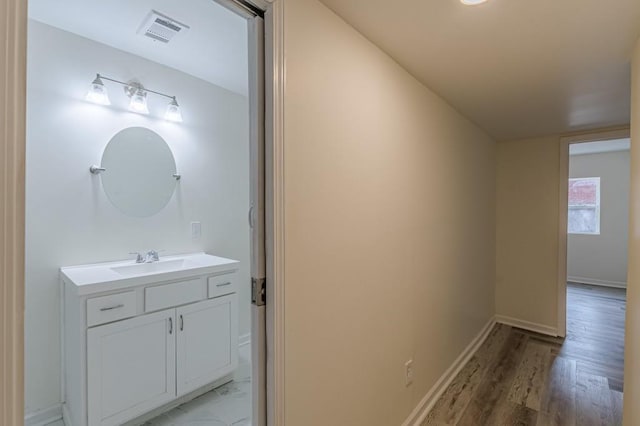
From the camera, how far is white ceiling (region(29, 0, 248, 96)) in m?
1.57

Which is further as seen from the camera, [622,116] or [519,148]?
[519,148]

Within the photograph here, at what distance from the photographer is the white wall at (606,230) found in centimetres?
514

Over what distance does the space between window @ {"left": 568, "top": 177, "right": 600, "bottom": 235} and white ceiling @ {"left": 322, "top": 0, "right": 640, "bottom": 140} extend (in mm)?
3979

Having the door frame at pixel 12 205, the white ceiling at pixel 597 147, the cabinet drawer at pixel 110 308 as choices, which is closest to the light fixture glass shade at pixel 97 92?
the cabinet drawer at pixel 110 308

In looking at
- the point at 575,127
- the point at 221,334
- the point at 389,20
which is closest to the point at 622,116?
the point at 575,127

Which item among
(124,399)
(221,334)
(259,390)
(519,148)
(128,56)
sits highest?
(128,56)

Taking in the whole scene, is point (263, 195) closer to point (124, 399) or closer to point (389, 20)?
point (389, 20)

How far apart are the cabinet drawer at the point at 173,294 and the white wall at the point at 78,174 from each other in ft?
1.54

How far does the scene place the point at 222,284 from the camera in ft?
7.45

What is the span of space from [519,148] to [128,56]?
386cm

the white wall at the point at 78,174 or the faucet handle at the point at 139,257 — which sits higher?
the white wall at the point at 78,174

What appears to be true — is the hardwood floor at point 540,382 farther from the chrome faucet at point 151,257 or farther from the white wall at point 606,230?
the white wall at point 606,230

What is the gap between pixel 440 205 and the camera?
224 cm

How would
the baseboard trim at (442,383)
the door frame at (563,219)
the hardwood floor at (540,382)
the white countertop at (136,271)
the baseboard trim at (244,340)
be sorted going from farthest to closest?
the door frame at (563,219), the baseboard trim at (244,340), the hardwood floor at (540,382), the baseboard trim at (442,383), the white countertop at (136,271)
